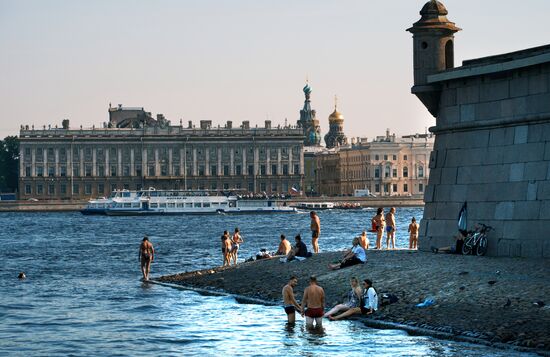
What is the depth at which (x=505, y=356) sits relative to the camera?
22.2 metres

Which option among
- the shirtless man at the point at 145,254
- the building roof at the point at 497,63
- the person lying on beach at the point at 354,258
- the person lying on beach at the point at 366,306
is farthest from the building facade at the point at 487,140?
the shirtless man at the point at 145,254

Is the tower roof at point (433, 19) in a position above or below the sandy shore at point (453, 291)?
above

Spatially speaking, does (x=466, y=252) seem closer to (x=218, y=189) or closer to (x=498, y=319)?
(x=498, y=319)

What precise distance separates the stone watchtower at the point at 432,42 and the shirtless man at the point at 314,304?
9.00 meters

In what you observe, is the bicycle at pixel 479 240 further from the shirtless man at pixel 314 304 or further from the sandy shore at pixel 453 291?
the shirtless man at pixel 314 304

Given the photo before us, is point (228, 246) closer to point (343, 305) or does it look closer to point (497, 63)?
point (497, 63)

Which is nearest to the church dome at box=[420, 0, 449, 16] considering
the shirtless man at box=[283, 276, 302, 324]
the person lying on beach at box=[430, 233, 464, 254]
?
the person lying on beach at box=[430, 233, 464, 254]

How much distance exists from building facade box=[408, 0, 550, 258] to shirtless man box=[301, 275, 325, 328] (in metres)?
5.74

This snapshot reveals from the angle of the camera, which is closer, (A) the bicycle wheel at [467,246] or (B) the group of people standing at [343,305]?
(B) the group of people standing at [343,305]

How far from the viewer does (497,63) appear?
99.2 feet

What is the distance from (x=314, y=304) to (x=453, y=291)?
Answer: 3.01 m

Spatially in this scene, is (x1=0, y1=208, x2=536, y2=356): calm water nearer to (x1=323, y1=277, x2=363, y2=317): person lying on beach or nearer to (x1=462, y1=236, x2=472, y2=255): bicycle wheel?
(x1=323, y1=277, x2=363, y2=317): person lying on beach

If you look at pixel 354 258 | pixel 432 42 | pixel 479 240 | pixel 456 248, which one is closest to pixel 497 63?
pixel 432 42

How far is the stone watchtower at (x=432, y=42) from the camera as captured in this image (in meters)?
34.0
